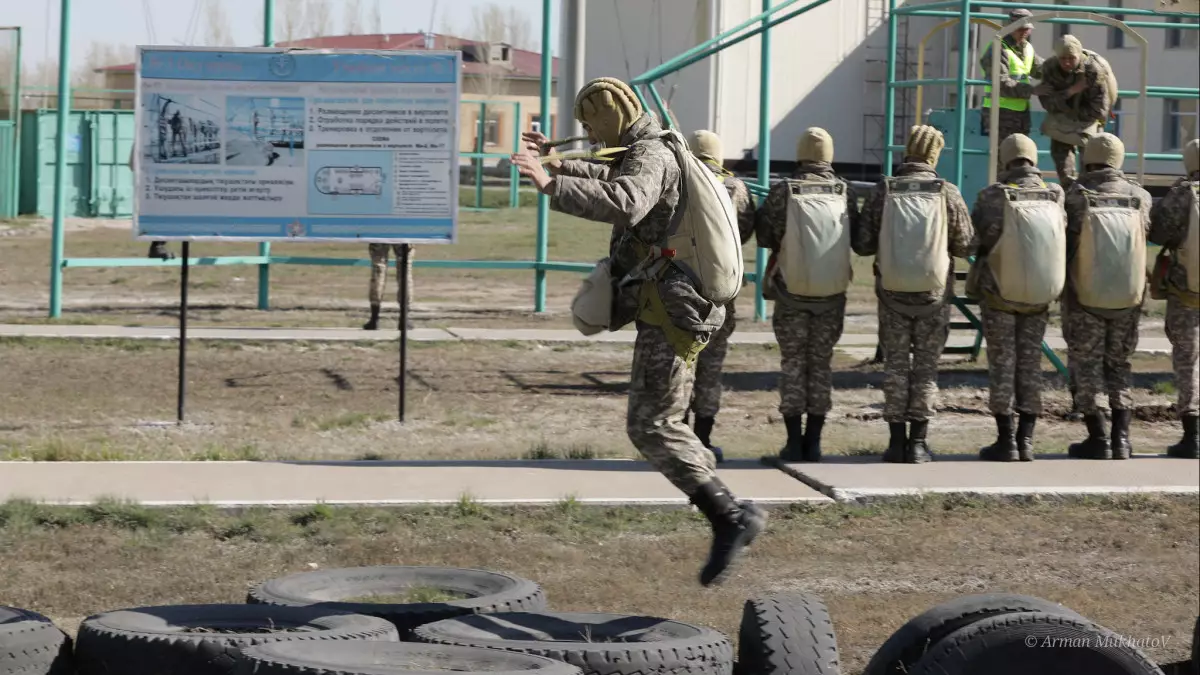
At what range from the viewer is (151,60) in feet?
33.0

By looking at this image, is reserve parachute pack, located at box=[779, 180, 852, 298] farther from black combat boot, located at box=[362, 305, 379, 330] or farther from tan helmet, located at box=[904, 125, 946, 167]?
black combat boot, located at box=[362, 305, 379, 330]

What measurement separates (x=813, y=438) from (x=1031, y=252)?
161 cm

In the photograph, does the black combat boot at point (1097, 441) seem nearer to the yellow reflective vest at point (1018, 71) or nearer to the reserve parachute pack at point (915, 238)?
the reserve parachute pack at point (915, 238)

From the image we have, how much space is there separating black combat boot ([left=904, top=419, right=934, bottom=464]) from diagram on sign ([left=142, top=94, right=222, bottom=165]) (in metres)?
4.51

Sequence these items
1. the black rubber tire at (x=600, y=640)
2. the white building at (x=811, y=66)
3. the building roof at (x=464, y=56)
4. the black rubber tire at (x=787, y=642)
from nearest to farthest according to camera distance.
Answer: the black rubber tire at (x=600, y=640), the black rubber tire at (x=787, y=642), the white building at (x=811, y=66), the building roof at (x=464, y=56)

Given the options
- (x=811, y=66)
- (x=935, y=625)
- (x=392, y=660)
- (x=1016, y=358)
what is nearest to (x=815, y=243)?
(x=1016, y=358)

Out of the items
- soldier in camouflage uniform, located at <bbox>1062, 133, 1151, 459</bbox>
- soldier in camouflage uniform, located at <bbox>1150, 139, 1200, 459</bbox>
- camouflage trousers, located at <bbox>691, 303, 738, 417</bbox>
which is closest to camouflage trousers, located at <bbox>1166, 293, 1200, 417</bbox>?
soldier in camouflage uniform, located at <bbox>1150, 139, 1200, 459</bbox>

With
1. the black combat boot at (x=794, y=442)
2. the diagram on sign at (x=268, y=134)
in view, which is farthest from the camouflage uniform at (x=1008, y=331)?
the diagram on sign at (x=268, y=134)

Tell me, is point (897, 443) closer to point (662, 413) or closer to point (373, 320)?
point (662, 413)

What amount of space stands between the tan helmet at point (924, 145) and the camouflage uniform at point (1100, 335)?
3.38 feet

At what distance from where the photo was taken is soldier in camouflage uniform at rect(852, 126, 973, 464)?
9.28m

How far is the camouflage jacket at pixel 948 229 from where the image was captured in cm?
924

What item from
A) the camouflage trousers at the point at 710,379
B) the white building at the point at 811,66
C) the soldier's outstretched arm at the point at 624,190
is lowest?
the camouflage trousers at the point at 710,379

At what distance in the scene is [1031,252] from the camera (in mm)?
9344
